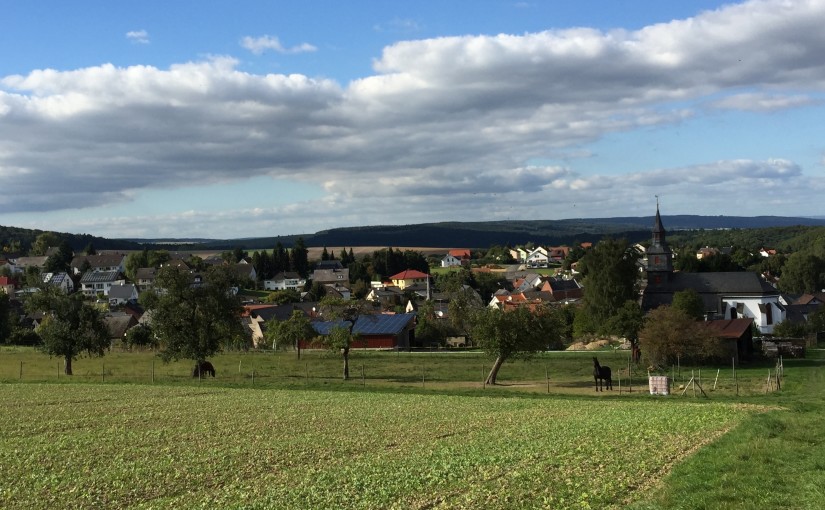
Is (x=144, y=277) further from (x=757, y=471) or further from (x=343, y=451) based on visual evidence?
(x=757, y=471)

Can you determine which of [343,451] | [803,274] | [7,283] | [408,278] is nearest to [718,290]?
[803,274]

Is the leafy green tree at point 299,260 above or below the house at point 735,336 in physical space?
above

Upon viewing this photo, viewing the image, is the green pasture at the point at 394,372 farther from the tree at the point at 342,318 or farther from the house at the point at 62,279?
the house at the point at 62,279

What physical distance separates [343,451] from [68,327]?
136ft

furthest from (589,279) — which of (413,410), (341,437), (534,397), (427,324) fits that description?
(341,437)

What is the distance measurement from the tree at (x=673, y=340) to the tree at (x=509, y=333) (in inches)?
477

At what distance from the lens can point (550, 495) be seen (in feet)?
48.1

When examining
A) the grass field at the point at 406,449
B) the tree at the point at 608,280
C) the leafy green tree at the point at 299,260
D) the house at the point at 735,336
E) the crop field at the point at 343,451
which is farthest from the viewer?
the leafy green tree at the point at 299,260

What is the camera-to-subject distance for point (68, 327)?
55.2 meters

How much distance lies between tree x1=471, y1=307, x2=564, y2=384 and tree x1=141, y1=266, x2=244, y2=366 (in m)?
18.0

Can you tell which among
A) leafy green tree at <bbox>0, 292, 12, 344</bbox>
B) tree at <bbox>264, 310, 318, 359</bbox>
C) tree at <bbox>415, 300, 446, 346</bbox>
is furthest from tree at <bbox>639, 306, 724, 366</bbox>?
leafy green tree at <bbox>0, 292, 12, 344</bbox>

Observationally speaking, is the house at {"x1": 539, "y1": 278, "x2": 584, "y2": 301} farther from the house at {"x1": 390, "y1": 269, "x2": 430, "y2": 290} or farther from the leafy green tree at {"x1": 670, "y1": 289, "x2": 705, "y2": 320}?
the leafy green tree at {"x1": 670, "y1": 289, "x2": 705, "y2": 320}

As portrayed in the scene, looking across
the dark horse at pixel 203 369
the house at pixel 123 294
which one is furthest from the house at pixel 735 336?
the house at pixel 123 294

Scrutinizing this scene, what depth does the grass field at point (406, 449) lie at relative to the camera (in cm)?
1499
